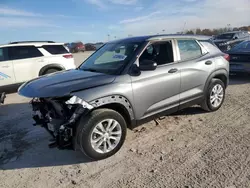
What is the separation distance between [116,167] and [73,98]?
3.83ft

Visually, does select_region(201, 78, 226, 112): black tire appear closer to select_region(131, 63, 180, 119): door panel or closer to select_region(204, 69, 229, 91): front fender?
select_region(204, 69, 229, 91): front fender

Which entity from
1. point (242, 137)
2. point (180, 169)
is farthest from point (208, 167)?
point (242, 137)

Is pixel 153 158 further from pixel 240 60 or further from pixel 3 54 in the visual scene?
pixel 3 54

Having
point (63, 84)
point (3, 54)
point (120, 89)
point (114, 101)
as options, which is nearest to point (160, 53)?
point (120, 89)

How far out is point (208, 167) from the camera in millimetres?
3117

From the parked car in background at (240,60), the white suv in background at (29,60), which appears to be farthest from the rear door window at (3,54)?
the parked car in background at (240,60)

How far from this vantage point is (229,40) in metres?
16.3

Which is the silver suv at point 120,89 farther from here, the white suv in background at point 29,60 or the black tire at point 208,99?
the white suv in background at point 29,60

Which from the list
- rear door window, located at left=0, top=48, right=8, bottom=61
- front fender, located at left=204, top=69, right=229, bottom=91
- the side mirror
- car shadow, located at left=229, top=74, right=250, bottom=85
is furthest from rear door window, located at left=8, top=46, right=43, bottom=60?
car shadow, located at left=229, top=74, right=250, bottom=85

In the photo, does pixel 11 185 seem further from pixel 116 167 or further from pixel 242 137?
pixel 242 137

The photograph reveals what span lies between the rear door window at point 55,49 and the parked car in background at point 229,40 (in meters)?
11.2

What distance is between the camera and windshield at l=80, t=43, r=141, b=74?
3855mm

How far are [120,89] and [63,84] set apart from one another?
85cm

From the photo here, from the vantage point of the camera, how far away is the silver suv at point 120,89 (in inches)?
128
